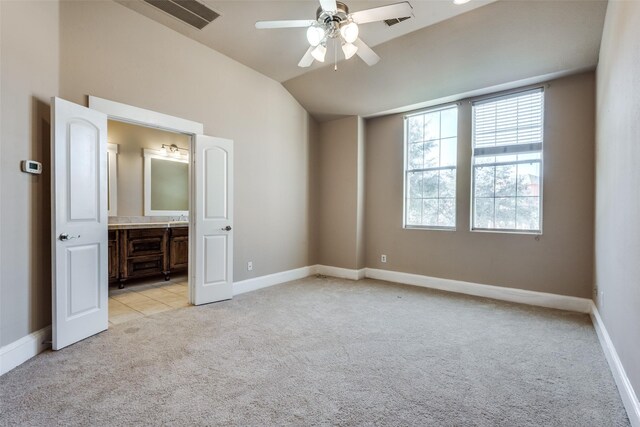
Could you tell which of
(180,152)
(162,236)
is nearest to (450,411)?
(162,236)

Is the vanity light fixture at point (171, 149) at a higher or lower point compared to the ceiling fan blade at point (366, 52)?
lower

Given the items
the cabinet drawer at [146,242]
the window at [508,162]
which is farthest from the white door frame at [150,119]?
the window at [508,162]

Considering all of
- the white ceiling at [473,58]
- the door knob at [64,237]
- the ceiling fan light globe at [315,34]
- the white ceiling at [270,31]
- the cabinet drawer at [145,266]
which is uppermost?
the white ceiling at [270,31]

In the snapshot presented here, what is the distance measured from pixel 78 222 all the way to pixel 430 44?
13.2ft

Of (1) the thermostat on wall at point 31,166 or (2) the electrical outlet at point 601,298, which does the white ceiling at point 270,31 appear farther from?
(2) the electrical outlet at point 601,298

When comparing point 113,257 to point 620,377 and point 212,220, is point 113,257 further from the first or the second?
point 620,377

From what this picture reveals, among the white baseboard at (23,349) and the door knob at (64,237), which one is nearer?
the white baseboard at (23,349)

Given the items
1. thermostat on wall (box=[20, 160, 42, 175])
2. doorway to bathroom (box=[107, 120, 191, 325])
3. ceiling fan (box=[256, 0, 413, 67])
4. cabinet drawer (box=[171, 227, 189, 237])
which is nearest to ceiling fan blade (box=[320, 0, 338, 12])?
ceiling fan (box=[256, 0, 413, 67])

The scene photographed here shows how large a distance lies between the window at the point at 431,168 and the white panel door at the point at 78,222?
4.07 m

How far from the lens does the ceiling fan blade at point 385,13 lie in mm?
2191

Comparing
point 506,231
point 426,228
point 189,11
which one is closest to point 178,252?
point 189,11

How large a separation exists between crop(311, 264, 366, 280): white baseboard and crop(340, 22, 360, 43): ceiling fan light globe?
366cm

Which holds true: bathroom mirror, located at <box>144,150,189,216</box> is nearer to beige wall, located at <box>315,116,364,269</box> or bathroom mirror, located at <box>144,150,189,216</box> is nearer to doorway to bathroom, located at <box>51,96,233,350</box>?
doorway to bathroom, located at <box>51,96,233,350</box>

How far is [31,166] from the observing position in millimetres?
2443
